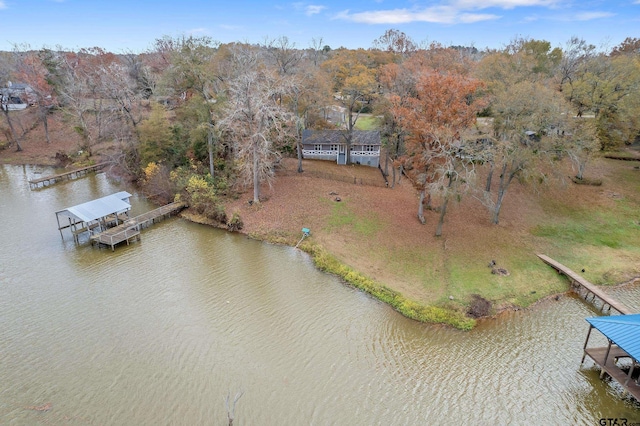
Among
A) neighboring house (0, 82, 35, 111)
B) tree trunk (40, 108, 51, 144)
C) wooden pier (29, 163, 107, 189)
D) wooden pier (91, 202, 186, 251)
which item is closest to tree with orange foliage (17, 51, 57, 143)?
tree trunk (40, 108, 51, 144)

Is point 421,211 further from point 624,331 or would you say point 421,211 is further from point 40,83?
point 40,83

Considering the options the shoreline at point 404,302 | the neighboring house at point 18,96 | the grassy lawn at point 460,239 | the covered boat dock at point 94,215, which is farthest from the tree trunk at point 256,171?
the neighboring house at point 18,96

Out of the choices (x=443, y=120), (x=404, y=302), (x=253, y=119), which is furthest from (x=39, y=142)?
(x=404, y=302)

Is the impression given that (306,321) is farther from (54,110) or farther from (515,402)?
(54,110)

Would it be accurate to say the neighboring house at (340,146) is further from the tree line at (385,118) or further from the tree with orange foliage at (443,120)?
the tree with orange foliage at (443,120)

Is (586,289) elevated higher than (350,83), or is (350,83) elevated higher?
(350,83)

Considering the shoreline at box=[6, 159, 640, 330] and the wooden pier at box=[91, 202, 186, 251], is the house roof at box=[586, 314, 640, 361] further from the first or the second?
the wooden pier at box=[91, 202, 186, 251]

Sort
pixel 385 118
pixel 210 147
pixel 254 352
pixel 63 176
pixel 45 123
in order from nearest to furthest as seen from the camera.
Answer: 1. pixel 254 352
2. pixel 210 147
3. pixel 385 118
4. pixel 63 176
5. pixel 45 123
